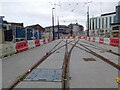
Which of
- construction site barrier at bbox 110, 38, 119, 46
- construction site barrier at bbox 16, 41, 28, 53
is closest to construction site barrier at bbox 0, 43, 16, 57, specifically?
construction site barrier at bbox 16, 41, 28, 53

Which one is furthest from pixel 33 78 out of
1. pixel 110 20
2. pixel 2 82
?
pixel 110 20

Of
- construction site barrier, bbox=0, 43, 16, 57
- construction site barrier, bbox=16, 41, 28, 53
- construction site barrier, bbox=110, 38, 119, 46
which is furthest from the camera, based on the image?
construction site barrier, bbox=110, 38, 119, 46

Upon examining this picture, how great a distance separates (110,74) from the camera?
962cm

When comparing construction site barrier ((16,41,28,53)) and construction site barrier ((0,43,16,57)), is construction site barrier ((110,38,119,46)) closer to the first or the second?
construction site barrier ((16,41,28,53))

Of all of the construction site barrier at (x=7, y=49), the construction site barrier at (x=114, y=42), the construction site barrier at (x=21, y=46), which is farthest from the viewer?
the construction site barrier at (x=114, y=42)

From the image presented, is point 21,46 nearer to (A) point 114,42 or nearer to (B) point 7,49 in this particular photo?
(B) point 7,49

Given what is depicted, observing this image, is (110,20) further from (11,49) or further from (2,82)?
(2,82)

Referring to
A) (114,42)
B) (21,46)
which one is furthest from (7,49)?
(114,42)

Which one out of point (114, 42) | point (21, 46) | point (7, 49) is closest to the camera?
point (7, 49)

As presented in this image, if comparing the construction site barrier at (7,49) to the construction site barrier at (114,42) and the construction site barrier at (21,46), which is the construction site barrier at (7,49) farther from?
the construction site barrier at (114,42)

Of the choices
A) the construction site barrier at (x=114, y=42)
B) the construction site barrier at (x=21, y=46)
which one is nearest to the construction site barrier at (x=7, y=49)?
the construction site barrier at (x=21, y=46)

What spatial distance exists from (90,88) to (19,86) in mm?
2085

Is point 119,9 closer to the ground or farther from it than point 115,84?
farther from it

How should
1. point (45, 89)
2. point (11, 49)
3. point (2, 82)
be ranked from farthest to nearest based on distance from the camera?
1. point (11, 49)
2. point (2, 82)
3. point (45, 89)
